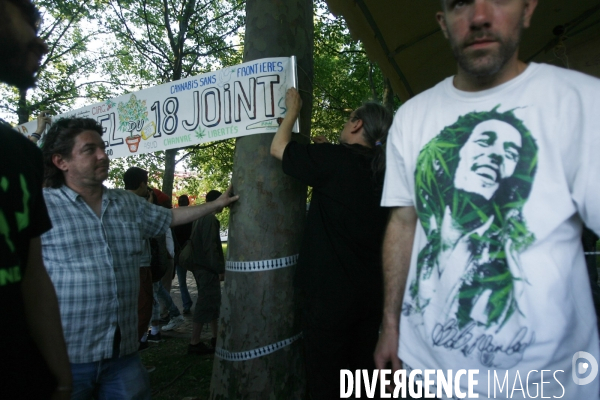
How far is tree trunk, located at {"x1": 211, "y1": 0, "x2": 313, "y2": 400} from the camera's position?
2533 mm

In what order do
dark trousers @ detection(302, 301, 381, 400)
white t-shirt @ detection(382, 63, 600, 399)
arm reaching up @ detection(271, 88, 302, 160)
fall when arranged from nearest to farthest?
white t-shirt @ detection(382, 63, 600, 399) < dark trousers @ detection(302, 301, 381, 400) < arm reaching up @ detection(271, 88, 302, 160)

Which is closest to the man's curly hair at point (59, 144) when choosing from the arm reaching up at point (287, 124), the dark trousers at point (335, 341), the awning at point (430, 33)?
the arm reaching up at point (287, 124)

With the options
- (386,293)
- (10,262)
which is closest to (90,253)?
(10,262)

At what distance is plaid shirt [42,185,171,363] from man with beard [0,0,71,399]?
80 cm

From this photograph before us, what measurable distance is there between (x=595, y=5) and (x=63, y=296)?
14.4 ft

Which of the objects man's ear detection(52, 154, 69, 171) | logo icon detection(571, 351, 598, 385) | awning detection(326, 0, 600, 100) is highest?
awning detection(326, 0, 600, 100)

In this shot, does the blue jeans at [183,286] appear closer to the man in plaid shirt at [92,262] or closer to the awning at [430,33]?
the awning at [430,33]

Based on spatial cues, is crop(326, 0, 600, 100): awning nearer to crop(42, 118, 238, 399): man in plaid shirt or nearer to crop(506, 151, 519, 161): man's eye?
crop(42, 118, 238, 399): man in plaid shirt

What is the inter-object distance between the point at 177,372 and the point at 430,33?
409 cm

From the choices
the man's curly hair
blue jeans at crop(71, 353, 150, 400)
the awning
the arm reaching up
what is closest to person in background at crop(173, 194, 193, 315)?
the awning

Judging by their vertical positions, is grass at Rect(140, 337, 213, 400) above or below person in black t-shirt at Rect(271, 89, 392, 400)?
below

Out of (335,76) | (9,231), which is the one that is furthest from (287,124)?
(335,76)

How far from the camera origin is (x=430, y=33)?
4027 mm

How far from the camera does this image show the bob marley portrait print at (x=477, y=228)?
1.29 m
